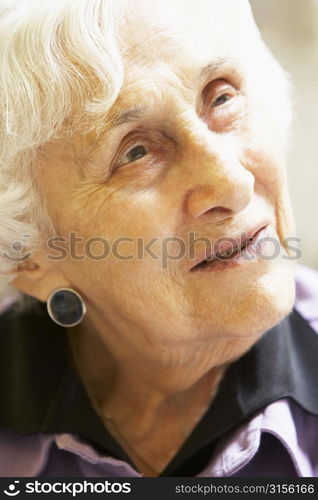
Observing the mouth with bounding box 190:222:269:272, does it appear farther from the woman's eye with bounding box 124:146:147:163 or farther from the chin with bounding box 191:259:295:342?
the woman's eye with bounding box 124:146:147:163

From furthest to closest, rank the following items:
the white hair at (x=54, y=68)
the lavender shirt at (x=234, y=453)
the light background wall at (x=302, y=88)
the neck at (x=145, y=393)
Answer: the light background wall at (x=302, y=88)
the neck at (x=145, y=393)
the lavender shirt at (x=234, y=453)
the white hair at (x=54, y=68)

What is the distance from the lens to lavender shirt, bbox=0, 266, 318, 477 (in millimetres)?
1204

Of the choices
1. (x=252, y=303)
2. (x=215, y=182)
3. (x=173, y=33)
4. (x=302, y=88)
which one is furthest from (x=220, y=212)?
(x=302, y=88)

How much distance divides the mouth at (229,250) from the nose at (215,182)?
50 millimetres

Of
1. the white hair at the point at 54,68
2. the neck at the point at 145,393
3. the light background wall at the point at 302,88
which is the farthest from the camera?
the light background wall at the point at 302,88

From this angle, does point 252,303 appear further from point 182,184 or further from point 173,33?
point 173,33

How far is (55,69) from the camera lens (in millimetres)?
→ 1068

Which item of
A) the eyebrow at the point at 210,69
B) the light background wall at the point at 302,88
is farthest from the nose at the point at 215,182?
the light background wall at the point at 302,88

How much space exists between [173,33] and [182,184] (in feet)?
0.80

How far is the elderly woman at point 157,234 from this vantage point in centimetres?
108

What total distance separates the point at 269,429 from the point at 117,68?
688 millimetres

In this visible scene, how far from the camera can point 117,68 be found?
105cm

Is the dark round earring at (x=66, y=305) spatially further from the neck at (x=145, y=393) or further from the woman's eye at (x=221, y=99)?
the woman's eye at (x=221, y=99)

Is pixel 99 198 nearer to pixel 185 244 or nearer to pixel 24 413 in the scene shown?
pixel 185 244
